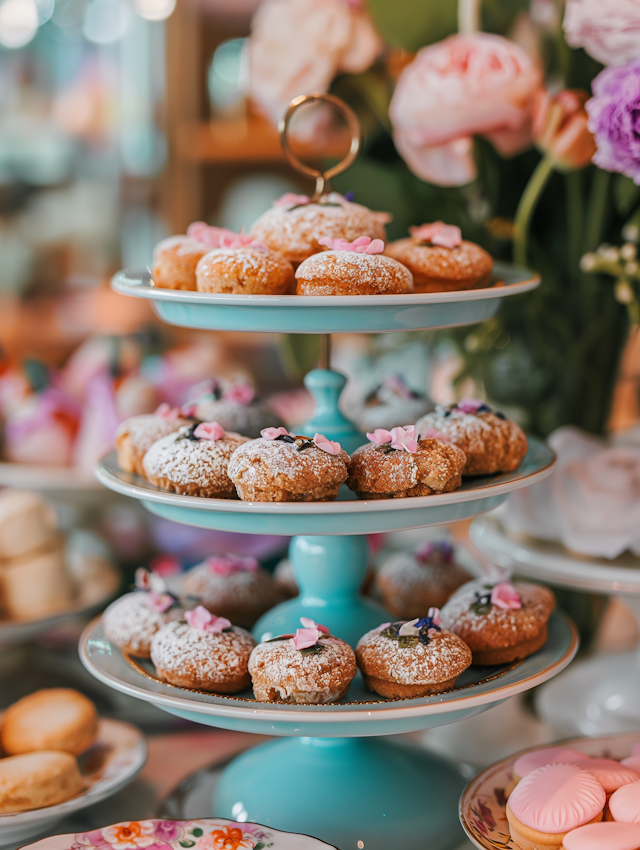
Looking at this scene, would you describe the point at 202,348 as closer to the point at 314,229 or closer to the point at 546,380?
the point at 546,380

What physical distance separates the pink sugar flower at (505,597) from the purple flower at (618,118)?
38 cm

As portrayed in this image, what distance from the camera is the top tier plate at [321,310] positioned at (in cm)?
66

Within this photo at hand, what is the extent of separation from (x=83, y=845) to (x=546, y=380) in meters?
0.73

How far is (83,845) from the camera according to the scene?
701mm

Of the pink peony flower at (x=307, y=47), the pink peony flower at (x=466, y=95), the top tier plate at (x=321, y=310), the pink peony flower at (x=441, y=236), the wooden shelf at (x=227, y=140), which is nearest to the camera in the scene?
the top tier plate at (x=321, y=310)

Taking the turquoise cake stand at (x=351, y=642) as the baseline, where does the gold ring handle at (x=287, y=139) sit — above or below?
above

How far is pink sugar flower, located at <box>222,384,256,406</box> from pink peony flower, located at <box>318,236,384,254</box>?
0.23 meters

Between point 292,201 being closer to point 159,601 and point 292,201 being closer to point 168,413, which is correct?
point 168,413

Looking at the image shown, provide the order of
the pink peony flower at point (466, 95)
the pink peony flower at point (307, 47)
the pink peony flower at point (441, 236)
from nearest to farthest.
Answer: the pink peony flower at point (441, 236), the pink peony flower at point (466, 95), the pink peony flower at point (307, 47)

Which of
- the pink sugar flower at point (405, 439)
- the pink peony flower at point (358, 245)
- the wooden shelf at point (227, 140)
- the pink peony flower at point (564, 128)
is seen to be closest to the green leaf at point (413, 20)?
the pink peony flower at point (564, 128)

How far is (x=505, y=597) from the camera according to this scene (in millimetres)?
820

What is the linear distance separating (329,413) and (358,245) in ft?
0.62

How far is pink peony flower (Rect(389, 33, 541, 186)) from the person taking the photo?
889 millimetres

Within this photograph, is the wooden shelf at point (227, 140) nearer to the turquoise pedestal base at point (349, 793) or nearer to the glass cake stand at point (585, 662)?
the glass cake stand at point (585, 662)
